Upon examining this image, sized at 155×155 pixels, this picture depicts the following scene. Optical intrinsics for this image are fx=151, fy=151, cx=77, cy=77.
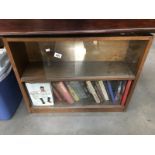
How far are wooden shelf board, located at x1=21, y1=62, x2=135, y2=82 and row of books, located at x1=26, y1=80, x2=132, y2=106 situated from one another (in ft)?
0.28

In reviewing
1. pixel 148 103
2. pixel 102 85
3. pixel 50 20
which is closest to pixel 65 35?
pixel 50 20

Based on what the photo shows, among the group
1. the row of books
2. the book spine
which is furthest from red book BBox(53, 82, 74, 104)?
the book spine

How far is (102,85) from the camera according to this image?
1183 millimetres

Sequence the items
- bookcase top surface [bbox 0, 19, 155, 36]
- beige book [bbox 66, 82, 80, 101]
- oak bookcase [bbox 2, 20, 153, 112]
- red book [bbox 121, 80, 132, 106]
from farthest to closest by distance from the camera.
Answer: beige book [bbox 66, 82, 80, 101], red book [bbox 121, 80, 132, 106], oak bookcase [bbox 2, 20, 153, 112], bookcase top surface [bbox 0, 19, 155, 36]

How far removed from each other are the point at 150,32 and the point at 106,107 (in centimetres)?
70

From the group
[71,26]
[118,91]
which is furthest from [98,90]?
[71,26]

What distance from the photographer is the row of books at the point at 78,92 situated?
1.15 metres

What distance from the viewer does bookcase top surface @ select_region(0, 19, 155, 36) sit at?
76 centimetres

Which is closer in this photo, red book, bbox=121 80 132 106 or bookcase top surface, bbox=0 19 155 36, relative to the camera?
bookcase top surface, bbox=0 19 155 36

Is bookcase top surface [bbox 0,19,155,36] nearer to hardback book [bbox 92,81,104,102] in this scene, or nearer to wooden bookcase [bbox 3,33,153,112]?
wooden bookcase [bbox 3,33,153,112]
